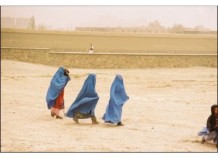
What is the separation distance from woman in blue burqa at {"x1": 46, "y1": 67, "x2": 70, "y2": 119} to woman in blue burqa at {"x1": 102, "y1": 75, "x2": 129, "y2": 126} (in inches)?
43.0

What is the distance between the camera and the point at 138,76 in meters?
21.8

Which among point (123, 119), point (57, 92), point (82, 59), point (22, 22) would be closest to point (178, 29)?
point (22, 22)

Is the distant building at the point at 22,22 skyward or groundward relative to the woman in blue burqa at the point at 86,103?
skyward

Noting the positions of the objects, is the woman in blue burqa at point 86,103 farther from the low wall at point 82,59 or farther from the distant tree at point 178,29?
the distant tree at point 178,29

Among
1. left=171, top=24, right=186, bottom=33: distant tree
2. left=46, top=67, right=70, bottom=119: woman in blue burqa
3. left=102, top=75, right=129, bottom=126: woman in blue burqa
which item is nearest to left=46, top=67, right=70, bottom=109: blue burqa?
left=46, top=67, right=70, bottom=119: woman in blue burqa

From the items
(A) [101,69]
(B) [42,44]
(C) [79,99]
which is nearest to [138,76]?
(A) [101,69]

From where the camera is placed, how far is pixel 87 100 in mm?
9703

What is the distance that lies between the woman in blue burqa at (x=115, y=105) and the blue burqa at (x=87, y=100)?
281 millimetres

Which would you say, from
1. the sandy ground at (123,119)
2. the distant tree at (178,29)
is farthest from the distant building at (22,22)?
the sandy ground at (123,119)

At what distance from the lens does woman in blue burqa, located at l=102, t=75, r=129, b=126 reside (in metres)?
9.62

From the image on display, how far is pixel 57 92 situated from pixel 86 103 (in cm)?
87

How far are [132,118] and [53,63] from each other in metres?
15.4

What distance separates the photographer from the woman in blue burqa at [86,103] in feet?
32.0
